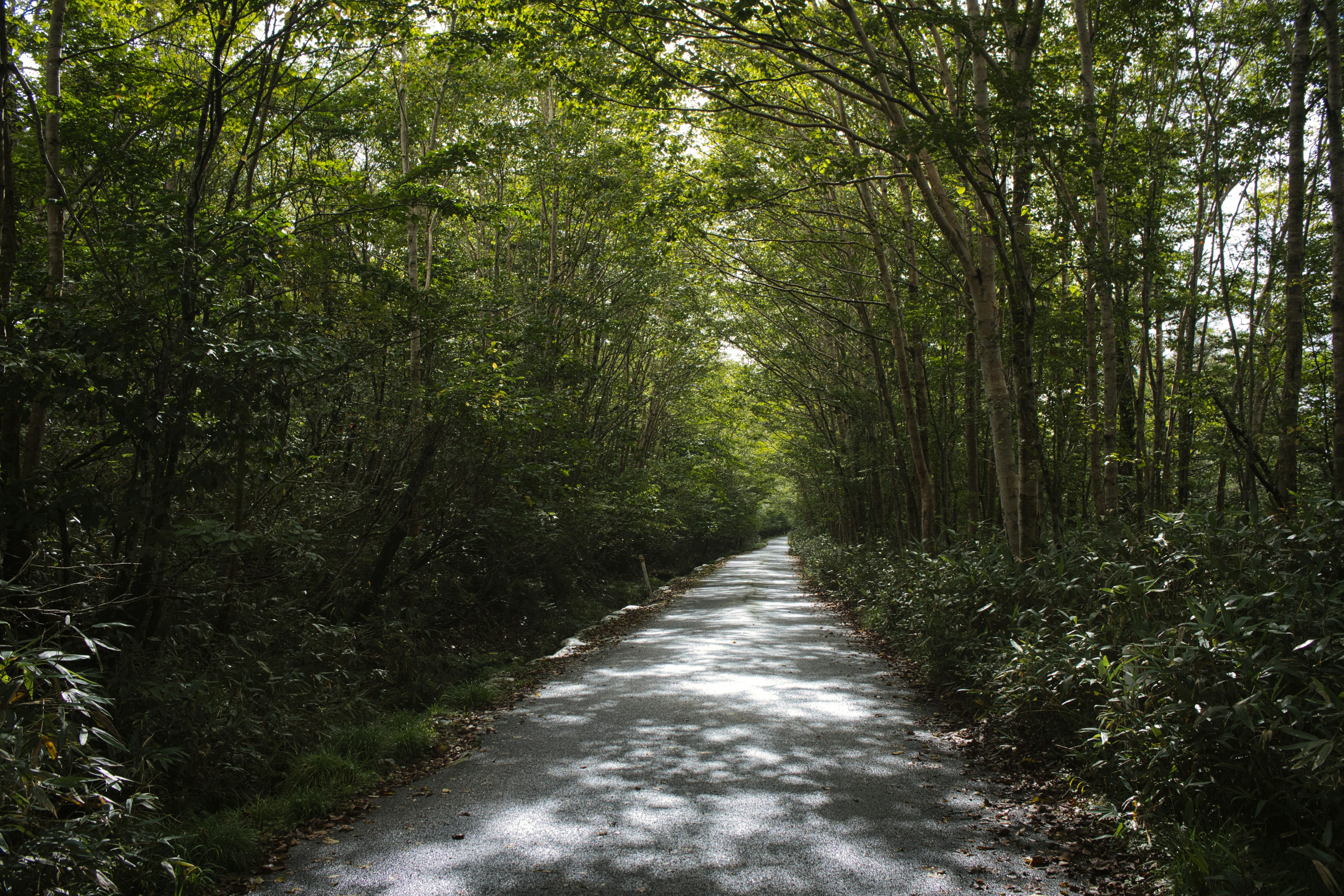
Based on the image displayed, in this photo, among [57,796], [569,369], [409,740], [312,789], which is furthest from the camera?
[569,369]

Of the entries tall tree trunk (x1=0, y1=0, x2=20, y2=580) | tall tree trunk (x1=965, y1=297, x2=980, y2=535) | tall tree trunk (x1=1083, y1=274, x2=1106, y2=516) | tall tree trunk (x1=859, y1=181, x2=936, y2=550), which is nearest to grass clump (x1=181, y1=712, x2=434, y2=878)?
tall tree trunk (x1=0, y1=0, x2=20, y2=580)

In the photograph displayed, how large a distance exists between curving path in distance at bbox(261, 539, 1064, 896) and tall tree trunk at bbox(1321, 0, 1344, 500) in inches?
130

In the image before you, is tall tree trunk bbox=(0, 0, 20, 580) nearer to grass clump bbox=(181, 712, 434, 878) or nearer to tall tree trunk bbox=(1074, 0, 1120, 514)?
grass clump bbox=(181, 712, 434, 878)

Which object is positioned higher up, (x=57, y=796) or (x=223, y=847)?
(x=57, y=796)

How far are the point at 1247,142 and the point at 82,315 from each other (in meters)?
12.9

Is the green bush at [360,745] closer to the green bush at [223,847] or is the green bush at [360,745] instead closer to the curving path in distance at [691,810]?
the curving path in distance at [691,810]

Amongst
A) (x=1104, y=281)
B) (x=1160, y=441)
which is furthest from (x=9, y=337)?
(x=1160, y=441)

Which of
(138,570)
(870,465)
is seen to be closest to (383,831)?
(138,570)

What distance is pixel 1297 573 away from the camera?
3969 millimetres

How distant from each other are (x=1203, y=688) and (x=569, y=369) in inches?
416

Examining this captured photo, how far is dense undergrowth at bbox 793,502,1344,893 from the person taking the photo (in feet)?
9.89

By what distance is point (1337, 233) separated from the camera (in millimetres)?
5426

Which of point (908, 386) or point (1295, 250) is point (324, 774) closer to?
point (1295, 250)

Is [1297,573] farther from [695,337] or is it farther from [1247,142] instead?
[695,337]
